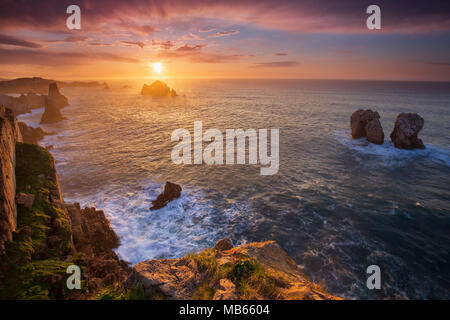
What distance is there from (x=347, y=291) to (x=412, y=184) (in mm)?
22055

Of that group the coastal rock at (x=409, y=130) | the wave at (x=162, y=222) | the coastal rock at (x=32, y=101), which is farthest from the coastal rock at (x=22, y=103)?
the coastal rock at (x=409, y=130)

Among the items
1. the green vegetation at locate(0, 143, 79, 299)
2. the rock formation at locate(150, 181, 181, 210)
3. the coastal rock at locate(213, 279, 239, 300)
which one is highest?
the green vegetation at locate(0, 143, 79, 299)

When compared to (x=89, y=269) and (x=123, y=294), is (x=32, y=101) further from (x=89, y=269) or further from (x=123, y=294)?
(x=123, y=294)

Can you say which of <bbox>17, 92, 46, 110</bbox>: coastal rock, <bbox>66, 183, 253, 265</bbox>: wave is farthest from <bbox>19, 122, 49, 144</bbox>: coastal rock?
<bbox>17, 92, 46, 110</bbox>: coastal rock

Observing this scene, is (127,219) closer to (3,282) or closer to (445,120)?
(3,282)

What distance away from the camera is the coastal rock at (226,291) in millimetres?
6552

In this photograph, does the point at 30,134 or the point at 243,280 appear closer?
the point at 243,280

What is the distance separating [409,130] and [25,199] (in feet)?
176

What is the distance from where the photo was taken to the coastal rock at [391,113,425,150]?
1452 inches

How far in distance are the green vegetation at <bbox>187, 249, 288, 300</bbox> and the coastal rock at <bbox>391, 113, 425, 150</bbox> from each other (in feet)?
145

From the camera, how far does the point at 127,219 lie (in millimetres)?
20547

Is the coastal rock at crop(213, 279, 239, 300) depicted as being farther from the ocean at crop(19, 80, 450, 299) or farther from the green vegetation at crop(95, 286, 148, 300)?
the ocean at crop(19, 80, 450, 299)

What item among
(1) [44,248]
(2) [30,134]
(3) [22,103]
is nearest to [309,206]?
(1) [44,248]

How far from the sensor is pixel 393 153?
36.1m
